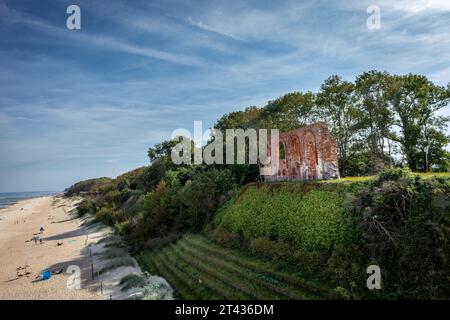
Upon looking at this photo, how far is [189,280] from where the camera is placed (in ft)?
57.5

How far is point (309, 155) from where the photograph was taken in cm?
2302

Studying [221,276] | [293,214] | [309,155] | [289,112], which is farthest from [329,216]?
[289,112]

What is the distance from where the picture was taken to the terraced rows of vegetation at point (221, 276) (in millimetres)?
13359

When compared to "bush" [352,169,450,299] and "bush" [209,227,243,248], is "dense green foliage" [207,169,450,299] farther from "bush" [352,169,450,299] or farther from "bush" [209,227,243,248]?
"bush" [209,227,243,248]

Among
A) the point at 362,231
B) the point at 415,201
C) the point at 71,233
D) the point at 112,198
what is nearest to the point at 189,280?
the point at 362,231

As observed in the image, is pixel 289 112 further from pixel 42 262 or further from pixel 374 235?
pixel 42 262

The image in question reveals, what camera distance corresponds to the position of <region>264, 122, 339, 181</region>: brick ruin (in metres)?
21.2

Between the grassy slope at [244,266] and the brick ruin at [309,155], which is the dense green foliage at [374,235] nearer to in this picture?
the grassy slope at [244,266]

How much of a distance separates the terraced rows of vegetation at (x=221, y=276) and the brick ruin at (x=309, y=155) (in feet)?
28.3

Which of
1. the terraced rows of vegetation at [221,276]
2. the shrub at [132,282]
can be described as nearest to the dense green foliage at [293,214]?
the terraced rows of vegetation at [221,276]

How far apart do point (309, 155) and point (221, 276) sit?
38.5 ft

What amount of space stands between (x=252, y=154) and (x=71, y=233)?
30.5 m

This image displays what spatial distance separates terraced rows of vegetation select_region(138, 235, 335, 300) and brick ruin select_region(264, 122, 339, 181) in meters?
8.62
